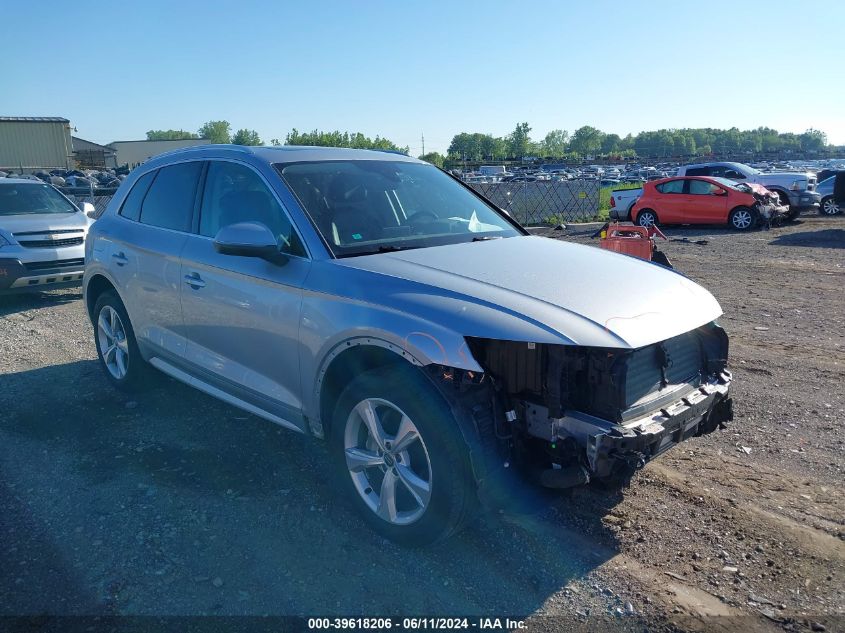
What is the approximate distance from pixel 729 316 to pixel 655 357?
580 centimetres

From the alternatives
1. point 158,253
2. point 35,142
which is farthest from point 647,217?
point 35,142

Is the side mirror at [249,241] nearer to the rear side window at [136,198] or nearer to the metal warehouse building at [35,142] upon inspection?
the rear side window at [136,198]

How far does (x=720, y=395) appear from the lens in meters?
3.44

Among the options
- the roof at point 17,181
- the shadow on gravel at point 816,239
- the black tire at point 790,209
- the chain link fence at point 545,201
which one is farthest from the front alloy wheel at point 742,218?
the roof at point 17,181

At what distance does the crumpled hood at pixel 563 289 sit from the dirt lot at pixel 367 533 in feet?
2.93

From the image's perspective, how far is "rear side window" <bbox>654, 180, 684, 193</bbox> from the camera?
20406 mm

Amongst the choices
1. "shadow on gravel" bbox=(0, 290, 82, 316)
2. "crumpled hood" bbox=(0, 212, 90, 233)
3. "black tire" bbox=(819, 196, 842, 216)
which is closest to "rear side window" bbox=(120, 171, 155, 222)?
"shadow on gravel" bbox=(0, 290, 82, 316)

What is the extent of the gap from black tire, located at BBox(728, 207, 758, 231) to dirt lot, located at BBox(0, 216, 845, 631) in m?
15.3

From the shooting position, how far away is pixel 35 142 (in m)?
54.0

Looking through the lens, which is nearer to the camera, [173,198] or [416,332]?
[416,332]

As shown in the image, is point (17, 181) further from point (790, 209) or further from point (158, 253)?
point (790, 209)

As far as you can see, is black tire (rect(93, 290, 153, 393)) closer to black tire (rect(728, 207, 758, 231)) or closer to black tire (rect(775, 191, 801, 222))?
black tire (rect(728, 207, 758, 231))

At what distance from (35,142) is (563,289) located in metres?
61.6

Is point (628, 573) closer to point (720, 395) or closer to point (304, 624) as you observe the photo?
point (720, 395)
